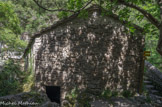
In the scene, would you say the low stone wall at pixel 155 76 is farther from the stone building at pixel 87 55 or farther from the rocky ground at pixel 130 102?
the stone building at pixel 87 55

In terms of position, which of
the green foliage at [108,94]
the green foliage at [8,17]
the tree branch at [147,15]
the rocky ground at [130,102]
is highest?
the green foliage at [8,17]

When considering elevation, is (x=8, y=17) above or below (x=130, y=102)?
above

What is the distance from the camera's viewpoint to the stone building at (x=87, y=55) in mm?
5309

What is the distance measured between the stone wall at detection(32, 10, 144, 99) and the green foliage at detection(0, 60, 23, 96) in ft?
5.52

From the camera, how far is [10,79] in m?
6.47

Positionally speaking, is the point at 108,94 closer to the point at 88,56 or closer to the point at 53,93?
the point at 88,56

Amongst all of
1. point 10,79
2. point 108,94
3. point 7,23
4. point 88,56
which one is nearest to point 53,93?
point 10,79

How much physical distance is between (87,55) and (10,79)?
17.1 feet

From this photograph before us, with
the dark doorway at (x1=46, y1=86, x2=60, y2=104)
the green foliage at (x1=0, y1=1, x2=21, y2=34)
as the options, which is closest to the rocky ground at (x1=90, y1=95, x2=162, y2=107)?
the dark doorway at (x1=46, y1=86, x2=60, y2=104)

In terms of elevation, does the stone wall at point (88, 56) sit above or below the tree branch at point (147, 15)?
below

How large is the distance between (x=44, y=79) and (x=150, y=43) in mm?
12595

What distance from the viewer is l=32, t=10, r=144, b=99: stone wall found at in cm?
A: 530

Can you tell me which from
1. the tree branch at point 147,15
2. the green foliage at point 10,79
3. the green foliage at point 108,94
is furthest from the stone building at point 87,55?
the tree branch at point 147,15

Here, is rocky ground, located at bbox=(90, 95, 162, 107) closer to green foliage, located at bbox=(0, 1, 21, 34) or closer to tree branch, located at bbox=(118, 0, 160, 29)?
tree branch, located at bbox=(118, 0, 160, 29)
